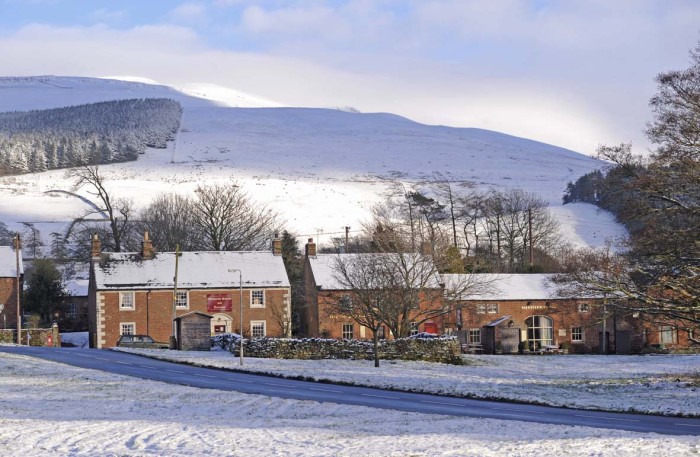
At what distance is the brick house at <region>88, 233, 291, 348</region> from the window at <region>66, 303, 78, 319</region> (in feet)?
38.9

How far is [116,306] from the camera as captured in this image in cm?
7794

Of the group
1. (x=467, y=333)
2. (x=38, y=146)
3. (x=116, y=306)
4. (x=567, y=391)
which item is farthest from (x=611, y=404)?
(x=38, y=146)

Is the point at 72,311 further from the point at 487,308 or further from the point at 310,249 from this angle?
the point at 487,308

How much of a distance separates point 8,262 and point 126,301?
1360 cm

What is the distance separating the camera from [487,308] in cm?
7975

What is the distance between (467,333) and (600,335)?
34.3 ft

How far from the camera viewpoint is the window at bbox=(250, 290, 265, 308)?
262 ft

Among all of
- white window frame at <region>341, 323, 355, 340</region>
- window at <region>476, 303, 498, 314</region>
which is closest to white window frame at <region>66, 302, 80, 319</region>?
white window frame at <region>341, 323, 355, 340</region>

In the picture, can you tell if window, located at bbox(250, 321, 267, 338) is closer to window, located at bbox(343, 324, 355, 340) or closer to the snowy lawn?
window, located at bbox(343, 324, 355, 340)

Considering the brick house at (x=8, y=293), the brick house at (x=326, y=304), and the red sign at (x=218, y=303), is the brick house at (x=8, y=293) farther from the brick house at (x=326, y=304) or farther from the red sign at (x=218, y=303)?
the brick house at (x=326, y=304)

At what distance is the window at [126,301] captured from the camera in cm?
7812

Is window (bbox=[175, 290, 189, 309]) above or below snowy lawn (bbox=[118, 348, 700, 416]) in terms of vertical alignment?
above

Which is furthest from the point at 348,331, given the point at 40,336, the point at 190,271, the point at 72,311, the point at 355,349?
the point at 72,311

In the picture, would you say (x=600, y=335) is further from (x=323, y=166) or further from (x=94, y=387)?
(x=323, y=166)
